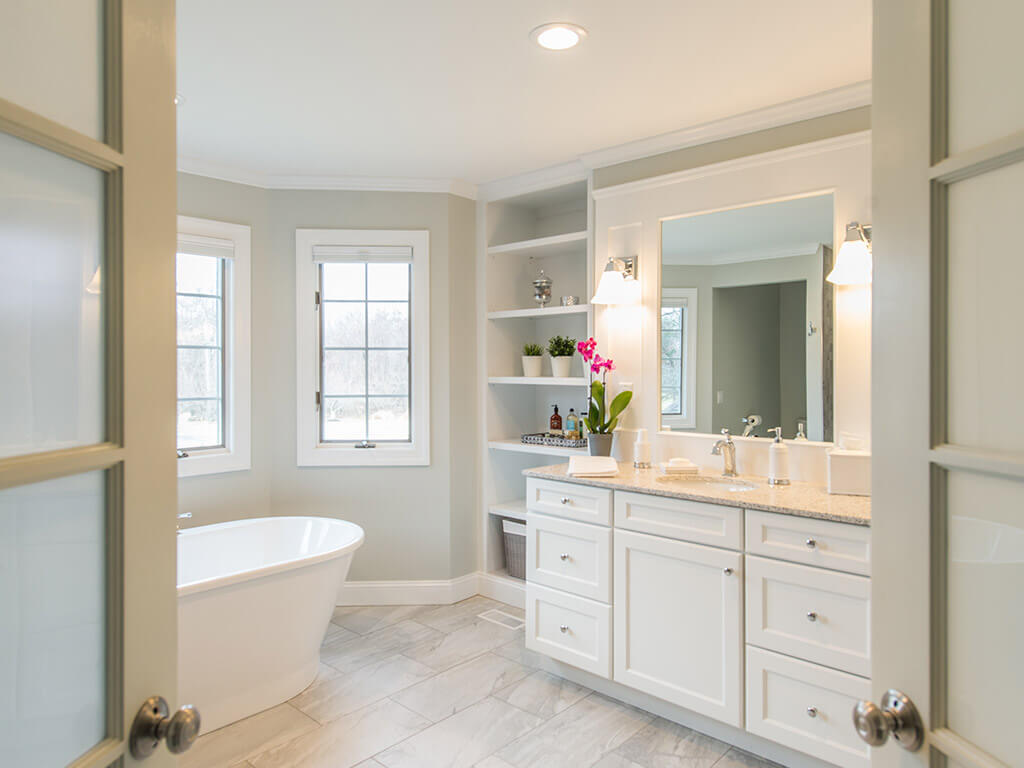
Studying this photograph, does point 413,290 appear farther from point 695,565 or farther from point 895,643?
point 895,643

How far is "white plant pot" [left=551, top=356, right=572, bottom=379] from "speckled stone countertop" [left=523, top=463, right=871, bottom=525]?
919 millimetres

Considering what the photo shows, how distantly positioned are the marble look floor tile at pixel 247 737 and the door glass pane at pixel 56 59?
2.52m

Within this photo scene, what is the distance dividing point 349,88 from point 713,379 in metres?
2.03

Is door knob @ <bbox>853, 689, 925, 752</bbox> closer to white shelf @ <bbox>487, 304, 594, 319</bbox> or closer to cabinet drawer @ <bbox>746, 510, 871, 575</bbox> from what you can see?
cabinet drawer @ <bbox>746, 510, 871, 575</bbox>

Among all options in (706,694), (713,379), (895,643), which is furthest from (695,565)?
(895,643)

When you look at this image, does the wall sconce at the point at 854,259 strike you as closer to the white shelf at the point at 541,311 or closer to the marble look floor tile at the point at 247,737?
the white shelf at the point at 541,311

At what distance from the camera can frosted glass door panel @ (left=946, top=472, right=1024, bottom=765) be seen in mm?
652

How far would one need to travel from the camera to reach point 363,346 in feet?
13.5

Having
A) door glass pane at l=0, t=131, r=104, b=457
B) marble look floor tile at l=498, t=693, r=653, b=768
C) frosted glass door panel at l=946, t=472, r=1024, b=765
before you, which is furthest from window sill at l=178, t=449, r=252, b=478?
Answer: frosted glass door panel at l=946, t=472, r=1024, b=765

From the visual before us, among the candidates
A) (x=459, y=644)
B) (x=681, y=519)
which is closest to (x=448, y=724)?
(x=459, y=644)

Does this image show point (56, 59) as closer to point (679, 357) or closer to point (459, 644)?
point (679, 357)

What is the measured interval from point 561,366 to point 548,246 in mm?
722

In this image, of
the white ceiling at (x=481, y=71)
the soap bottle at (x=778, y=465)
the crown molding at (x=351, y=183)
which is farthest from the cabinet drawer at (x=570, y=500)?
the crown molding at (x=351, y=183)

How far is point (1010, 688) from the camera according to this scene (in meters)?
0.66
